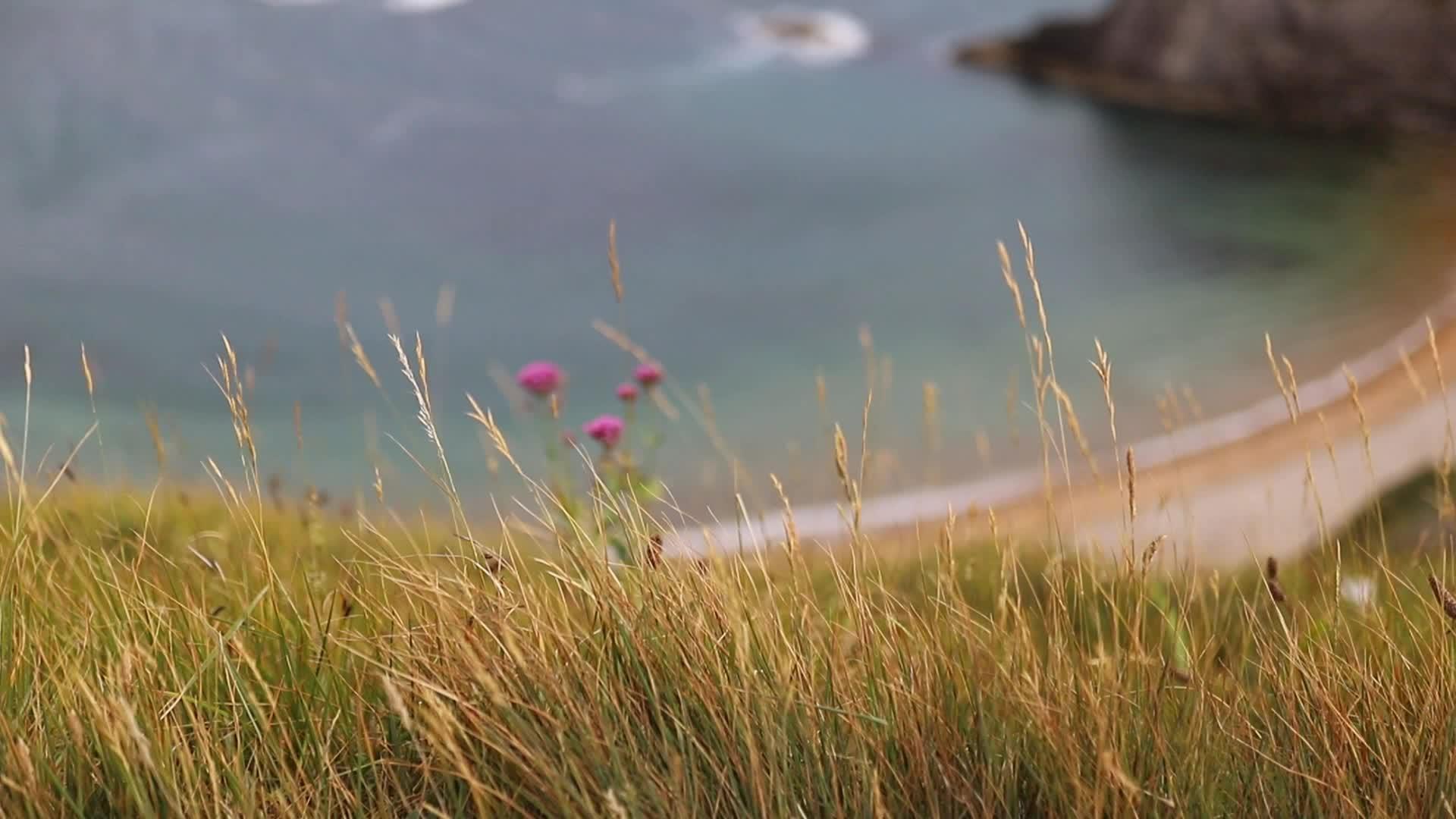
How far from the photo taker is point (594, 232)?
8.80 m

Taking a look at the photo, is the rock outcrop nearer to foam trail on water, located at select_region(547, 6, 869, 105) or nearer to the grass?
foam trail on water, located at select_region(547, 6, 869, 105)

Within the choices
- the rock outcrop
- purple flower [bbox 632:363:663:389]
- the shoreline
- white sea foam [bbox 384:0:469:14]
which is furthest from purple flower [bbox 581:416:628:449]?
the rock outcrop

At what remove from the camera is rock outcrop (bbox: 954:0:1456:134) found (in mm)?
10203

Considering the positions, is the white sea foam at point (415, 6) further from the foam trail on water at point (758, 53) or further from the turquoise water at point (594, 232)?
the foam trail on water at point (758, 53)

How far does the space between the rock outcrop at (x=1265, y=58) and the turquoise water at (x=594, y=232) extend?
0.49 metres

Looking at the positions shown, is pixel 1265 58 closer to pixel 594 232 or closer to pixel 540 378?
pixel 594 232

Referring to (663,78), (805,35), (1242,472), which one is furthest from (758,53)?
(1242,472)

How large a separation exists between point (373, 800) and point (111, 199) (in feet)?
25.5

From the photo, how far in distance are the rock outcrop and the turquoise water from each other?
1.60 ft

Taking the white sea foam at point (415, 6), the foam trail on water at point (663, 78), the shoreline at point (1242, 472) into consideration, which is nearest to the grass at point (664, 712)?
the shoreline at point (1242, 472)

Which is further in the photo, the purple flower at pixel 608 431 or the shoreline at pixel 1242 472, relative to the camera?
the shoreline at pixel 1242 472

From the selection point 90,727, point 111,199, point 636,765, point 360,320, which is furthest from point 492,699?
point 111,199

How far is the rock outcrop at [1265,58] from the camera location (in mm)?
10203

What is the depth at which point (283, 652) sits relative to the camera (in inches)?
55.4
